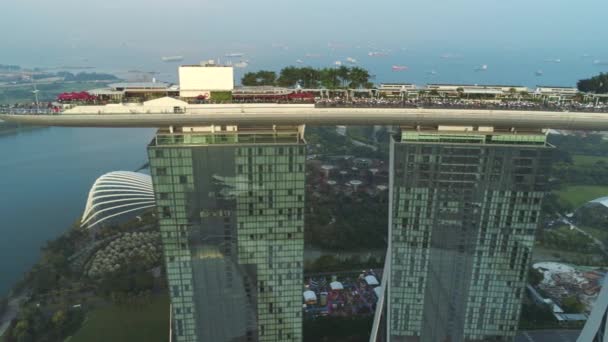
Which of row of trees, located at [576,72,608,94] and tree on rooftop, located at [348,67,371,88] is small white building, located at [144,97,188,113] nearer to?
tree on rooftop, located at [348,67,371,88]

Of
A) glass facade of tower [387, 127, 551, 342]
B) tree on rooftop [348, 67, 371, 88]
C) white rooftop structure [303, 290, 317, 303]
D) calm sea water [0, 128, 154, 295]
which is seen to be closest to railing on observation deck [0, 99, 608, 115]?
glass facade of tower [387, 127, 551, 342]

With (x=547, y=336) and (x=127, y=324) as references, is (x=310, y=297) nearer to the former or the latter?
(x=127, y=324)

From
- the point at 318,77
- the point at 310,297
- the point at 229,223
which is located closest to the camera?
the point at 229,223

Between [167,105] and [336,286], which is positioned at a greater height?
[167,105]

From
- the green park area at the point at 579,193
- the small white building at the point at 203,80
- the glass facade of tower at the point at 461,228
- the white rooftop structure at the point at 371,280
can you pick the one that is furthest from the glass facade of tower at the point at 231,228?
the green park area at the point at 579,193

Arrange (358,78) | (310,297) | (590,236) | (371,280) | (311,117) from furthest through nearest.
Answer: (590,236) < (371,280) < (310,297) < (358,78) < (311,117)

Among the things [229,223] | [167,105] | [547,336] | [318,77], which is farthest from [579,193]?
[167,105]

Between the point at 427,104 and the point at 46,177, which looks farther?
the point at 46,177

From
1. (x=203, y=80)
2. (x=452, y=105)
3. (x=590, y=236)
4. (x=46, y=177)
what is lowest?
(x=590, y=236)
